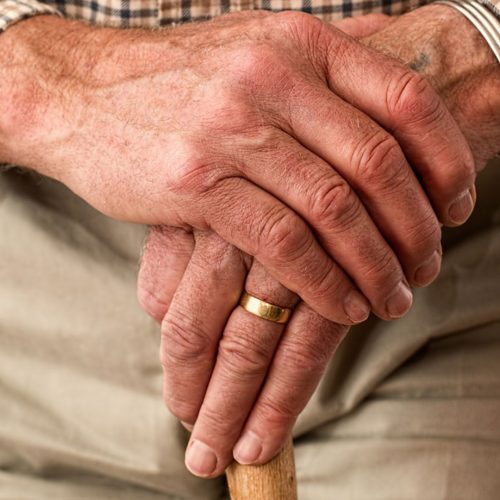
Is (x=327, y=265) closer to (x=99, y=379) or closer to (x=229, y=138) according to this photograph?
(x=229, y=138)

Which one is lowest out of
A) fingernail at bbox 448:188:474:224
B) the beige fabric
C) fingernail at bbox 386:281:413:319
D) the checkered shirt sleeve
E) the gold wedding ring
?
the beige fabric

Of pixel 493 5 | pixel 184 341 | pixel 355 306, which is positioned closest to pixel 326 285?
pixel 355 306

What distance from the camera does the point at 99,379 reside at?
1195 mm

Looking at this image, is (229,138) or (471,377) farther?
(471,377)

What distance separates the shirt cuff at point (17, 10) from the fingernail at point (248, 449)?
58cm

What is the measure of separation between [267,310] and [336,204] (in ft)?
0.49

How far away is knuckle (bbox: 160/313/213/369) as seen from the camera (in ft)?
3.04

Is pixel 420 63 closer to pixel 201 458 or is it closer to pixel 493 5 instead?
pixel 493 5

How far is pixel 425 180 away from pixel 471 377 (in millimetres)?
348

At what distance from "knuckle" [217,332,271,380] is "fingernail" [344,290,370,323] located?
0.32 feet

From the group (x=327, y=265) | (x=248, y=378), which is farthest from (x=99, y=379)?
(x=327, y=265)

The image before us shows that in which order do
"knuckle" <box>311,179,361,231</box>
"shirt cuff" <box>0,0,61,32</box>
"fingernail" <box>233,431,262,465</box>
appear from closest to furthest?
"knuckle" <box>311,179,361,231</box>
"fingernail" <box>233,431,262,465</box>
"shirt cuff" <box>0,0,61,32</box>

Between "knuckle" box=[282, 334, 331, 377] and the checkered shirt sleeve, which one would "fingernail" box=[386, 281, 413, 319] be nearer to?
"knuckle" box=[282, 334, 331, 377]

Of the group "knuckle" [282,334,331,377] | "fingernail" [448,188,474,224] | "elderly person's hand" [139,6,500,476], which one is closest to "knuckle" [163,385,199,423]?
"elderly person's hand" [139,6,500,476]
